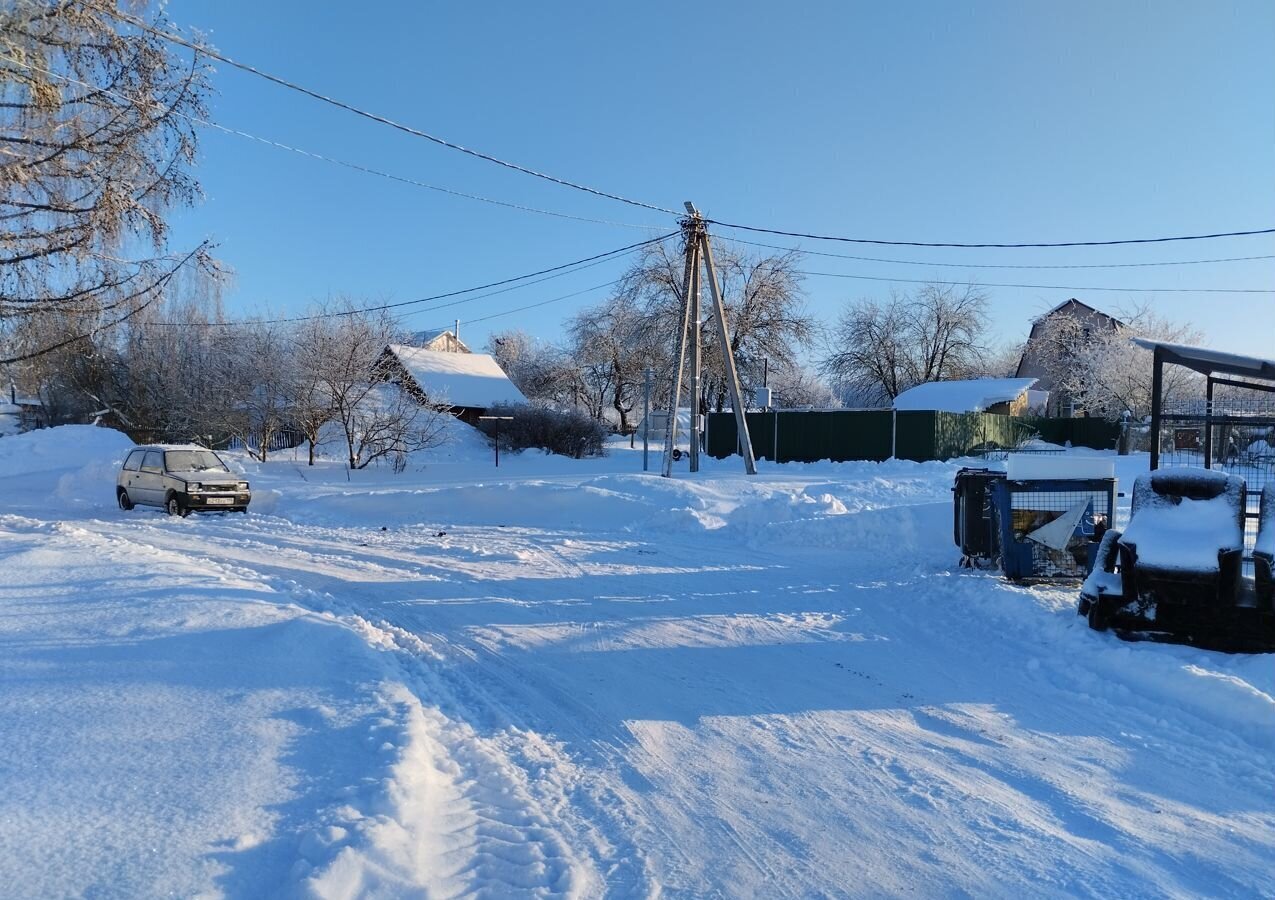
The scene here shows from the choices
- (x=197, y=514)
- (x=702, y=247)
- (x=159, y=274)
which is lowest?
(x=197, y=514)

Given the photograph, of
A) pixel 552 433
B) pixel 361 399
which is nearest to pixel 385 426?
pixel 361 399

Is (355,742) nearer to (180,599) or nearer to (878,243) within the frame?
(180,599)

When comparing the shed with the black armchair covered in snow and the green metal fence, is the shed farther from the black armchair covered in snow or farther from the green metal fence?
the black armchair covered in snow

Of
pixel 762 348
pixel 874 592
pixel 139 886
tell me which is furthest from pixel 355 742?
pixel 762 348

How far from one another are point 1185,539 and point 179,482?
17518mm

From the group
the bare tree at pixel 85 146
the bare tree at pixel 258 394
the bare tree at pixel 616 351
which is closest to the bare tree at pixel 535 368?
the bare tree at pixel 616 351

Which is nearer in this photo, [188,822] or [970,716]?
[188,822]

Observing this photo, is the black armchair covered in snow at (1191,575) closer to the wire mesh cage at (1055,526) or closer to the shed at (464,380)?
the wire mesh cage at (1055,526)

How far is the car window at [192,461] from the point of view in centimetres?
1747

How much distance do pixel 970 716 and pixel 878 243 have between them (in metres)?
17.5

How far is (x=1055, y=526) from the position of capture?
9.53 m

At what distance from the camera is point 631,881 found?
11.1 feet

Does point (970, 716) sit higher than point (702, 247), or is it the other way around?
point (702, 247)

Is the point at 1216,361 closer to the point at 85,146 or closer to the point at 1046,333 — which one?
the point at 85,146
